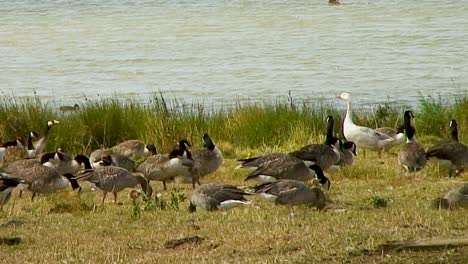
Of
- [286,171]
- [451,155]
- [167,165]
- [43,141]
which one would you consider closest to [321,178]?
[286,171]

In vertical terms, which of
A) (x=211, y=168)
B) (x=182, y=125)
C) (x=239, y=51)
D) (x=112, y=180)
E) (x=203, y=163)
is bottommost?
(x=239, y=51)

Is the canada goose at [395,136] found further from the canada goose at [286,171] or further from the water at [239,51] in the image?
the water at [239,51]

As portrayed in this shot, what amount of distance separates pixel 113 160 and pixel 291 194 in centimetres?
422

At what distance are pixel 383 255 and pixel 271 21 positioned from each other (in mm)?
40938

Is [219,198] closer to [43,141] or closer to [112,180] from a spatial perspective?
[112,180]

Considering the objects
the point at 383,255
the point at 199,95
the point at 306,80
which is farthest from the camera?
the point at 306,80

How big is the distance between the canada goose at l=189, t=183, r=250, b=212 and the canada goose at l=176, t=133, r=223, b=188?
2586 millimetres

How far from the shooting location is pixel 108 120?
17.9 meters

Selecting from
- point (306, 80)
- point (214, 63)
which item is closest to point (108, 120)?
point (306, 80)

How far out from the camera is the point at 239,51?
36.9 metres

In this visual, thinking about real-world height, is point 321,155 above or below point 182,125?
above

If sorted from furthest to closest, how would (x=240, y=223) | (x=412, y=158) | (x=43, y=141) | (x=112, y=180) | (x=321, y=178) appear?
(x=43, y=141), (x=412, y=158), (x=321, y=178), (x=112, y=180), (x=240, y=223)

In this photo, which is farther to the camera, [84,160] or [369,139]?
[369,139]

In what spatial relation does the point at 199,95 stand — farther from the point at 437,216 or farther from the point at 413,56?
the point at 437,216
